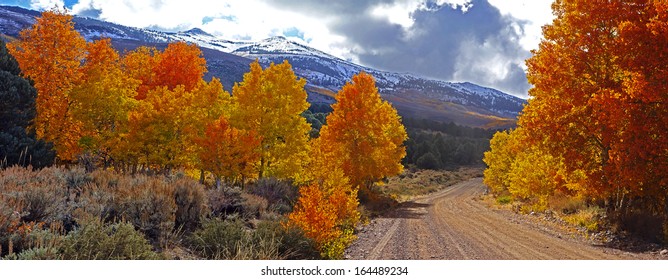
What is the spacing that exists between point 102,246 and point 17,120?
17206 mm

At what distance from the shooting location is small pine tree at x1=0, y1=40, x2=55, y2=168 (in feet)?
58.5

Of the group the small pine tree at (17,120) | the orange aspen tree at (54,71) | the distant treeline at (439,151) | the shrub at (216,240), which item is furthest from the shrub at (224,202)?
the distant treeline at (439,151)

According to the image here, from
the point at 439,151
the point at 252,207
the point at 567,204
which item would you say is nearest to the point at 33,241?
the point at 252,207

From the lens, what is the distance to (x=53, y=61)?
73.0 ft

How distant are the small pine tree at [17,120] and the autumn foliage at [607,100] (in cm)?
2149

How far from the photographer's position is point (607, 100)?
12109mm

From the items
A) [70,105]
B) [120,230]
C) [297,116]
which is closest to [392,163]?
[297,116]

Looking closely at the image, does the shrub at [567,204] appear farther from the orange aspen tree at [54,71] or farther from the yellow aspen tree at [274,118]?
the orange aspen tree at [54,71]

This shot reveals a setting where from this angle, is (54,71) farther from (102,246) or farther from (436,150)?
(436,150)

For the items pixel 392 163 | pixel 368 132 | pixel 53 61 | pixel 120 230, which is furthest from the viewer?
pixel 392 163

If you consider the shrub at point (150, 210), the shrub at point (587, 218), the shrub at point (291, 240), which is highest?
the shrub at point (587, 218)

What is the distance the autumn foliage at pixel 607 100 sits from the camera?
12078 millimetres
